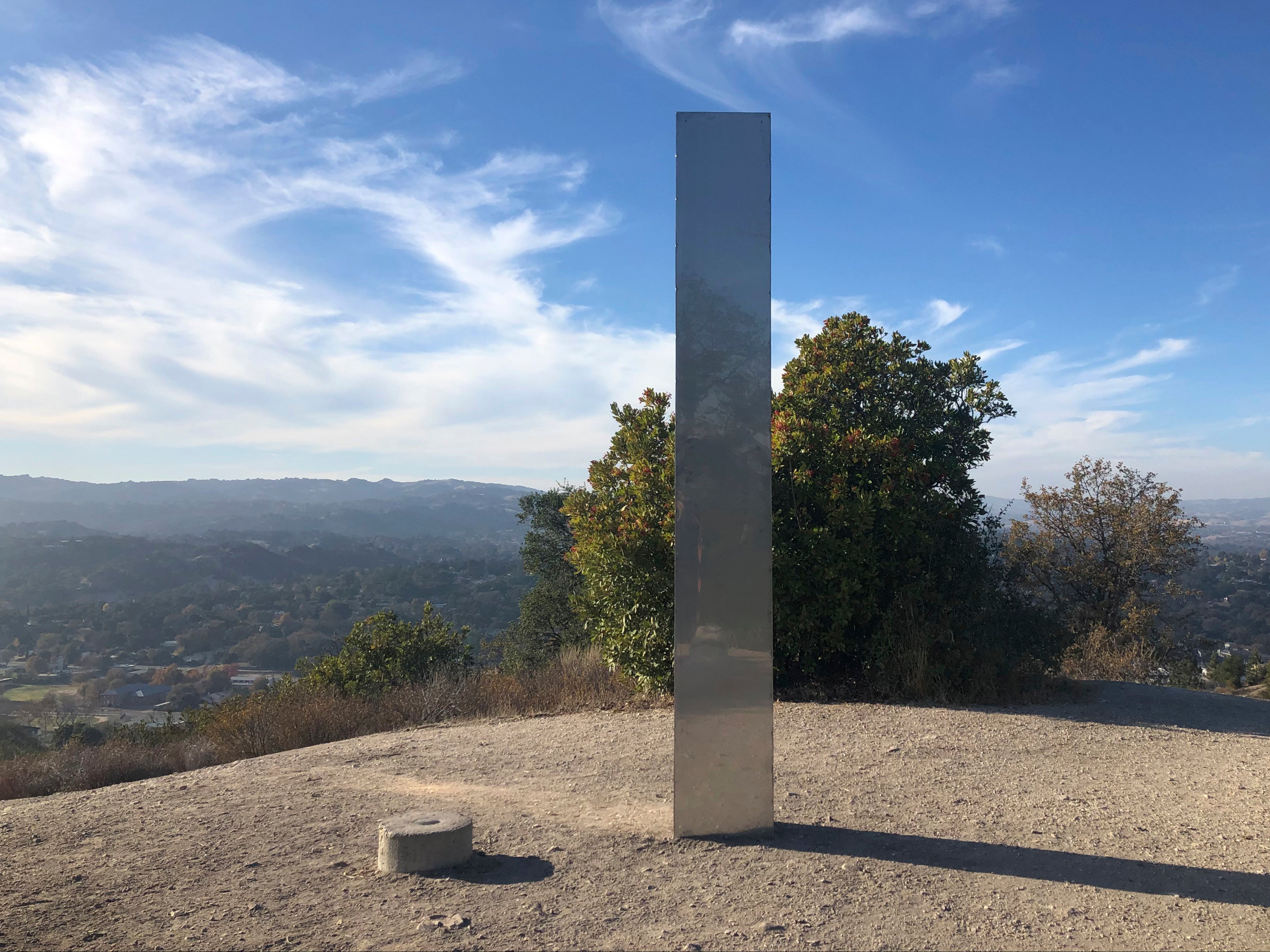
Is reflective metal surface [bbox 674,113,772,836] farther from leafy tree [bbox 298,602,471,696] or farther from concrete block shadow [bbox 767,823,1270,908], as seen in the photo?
leafy tree [bbox 298,602,471,696]

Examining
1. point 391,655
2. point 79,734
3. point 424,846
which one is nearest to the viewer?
point 424,846

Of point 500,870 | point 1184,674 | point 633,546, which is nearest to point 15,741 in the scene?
point 633,546

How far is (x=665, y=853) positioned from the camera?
3.92m

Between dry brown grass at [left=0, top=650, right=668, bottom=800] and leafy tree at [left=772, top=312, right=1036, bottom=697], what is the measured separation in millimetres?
1804

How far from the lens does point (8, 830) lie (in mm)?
4625

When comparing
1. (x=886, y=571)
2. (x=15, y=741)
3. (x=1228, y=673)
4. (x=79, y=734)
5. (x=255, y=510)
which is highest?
(x=255, y=510)

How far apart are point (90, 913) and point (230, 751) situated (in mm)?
3675

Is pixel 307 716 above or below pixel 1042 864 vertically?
below

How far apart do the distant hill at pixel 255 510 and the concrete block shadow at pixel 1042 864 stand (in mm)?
47933

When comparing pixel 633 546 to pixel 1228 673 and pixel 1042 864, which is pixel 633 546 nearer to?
pixel 1042 864

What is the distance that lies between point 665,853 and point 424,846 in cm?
115

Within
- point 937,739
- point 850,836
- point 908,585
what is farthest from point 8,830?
point 908,585

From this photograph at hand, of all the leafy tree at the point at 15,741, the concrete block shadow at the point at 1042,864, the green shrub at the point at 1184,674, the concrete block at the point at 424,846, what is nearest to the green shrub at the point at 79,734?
the leafy tree at the point at 15,741

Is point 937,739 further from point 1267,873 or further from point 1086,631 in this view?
point 1086,631
